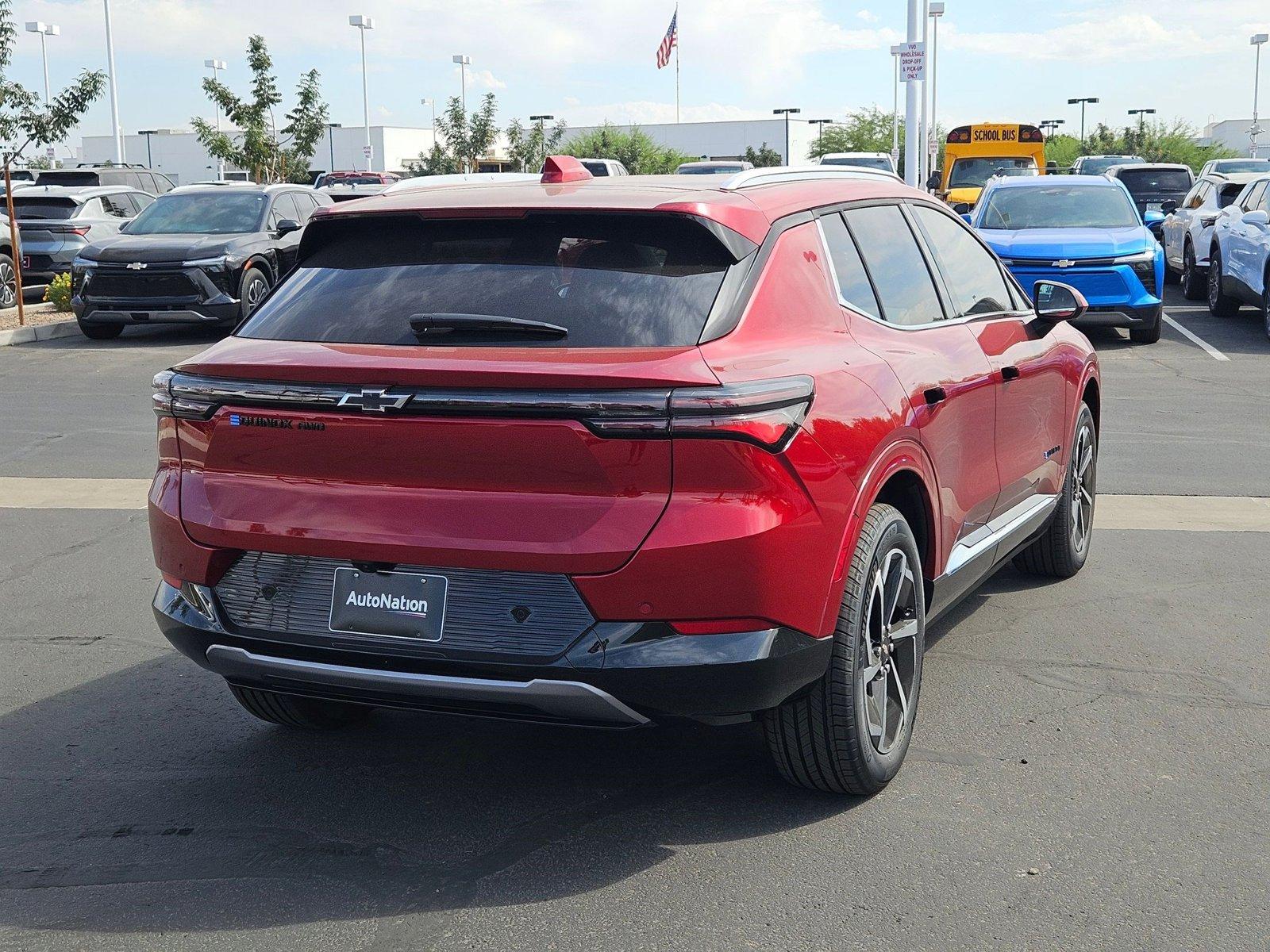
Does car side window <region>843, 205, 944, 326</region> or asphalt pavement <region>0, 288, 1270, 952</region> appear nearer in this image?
asphalt pavement <region>0, 288, 1270, 952</region>

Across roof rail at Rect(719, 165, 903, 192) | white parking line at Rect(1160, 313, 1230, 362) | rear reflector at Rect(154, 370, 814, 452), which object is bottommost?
white parking line at Rect(1160, 313, 1230, 362)

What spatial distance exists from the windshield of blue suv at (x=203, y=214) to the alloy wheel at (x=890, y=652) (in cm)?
1458

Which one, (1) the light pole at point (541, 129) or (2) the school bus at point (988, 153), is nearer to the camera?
(2) the school bus at point (988, 153)

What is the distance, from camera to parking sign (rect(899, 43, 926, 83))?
81.0 ft

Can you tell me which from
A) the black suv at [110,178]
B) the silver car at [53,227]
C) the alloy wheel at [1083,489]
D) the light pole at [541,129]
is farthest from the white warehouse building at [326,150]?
the alloy wheel at [1083,489]

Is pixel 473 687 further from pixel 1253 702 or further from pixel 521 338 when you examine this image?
A: pixel 1253 702

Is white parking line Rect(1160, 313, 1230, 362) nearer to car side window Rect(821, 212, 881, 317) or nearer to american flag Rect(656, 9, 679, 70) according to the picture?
car side window Rect(821, 212, 881, 317)

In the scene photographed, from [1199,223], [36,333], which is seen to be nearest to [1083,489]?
[36,333]

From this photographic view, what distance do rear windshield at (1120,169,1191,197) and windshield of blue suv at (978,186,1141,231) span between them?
15.4 metres

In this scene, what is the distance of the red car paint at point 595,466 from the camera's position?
3389mm

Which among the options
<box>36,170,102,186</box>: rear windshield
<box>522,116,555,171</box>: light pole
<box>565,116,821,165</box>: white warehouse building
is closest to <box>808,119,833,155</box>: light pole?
<box>565,116,821,165</box>: white warehouse building

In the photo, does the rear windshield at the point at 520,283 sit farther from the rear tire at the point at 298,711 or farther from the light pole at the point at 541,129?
the light pole at the point at 541,129

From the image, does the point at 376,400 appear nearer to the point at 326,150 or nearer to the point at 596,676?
the point at 596,676

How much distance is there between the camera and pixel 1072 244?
1500cm
